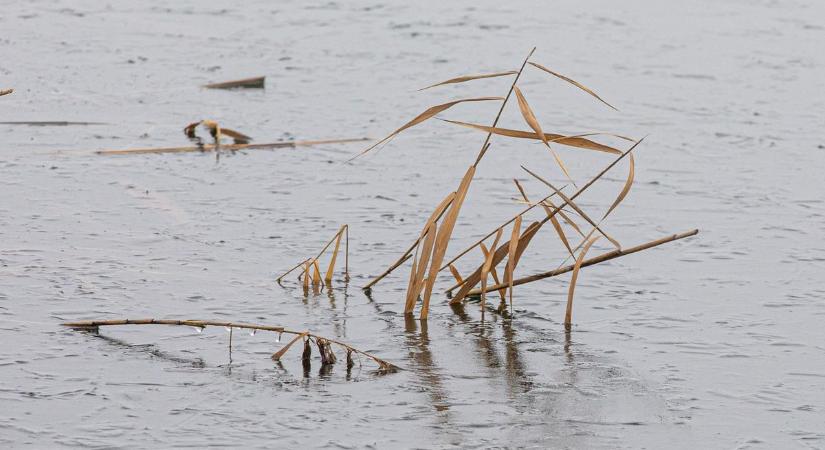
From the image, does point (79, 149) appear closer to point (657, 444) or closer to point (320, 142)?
point (320, 142)

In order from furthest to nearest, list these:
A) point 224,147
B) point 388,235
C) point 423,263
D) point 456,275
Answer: point 224,147 < point 388,235 < point 456,275 < point 423,263

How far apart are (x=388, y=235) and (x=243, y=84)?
3.42 metres

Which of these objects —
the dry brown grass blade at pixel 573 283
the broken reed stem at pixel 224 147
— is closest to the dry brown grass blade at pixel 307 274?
the dry brown grass blade at pixel 573 283

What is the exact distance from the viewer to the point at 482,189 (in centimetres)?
701

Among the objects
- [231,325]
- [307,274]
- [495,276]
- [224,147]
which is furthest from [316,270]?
[224,147]

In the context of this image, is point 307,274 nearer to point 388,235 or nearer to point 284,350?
point 284,350

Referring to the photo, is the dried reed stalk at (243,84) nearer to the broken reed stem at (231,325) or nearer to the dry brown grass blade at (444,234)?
the dry brown grass blade at (444,234)

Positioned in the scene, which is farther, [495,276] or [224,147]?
[224,147]

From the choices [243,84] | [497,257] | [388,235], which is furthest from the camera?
[243,84]

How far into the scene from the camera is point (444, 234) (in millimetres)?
4805

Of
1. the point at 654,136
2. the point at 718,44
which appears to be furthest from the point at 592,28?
the point at 654,136

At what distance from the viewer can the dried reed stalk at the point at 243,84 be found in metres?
9.06

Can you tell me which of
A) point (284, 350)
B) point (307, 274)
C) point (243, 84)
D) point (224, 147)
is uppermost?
point (243, 84)

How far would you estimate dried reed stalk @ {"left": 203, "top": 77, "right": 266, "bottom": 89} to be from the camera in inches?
357
